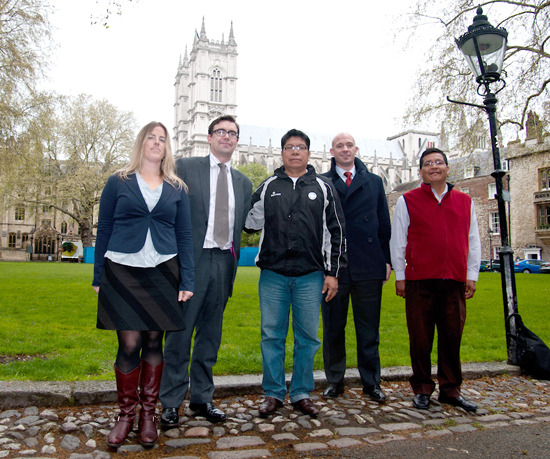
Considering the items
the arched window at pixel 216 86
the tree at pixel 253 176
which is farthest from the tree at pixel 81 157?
the arched window at pixel 216 86

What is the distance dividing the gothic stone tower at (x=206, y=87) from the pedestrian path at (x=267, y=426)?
69611mm

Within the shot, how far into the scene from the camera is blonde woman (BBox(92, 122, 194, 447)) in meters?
2.89

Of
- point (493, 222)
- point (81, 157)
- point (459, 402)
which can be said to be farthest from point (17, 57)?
point (493, 222)

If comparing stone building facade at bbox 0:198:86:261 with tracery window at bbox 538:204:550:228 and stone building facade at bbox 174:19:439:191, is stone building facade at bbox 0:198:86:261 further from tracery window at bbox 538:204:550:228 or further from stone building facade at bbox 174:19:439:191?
tracery window at bbox 538:204:550:228

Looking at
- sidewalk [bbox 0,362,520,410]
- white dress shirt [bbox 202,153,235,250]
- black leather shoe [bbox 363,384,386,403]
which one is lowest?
black leather shoe [bbox 363,384,386,403]

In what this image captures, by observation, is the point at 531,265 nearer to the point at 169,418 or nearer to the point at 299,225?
the point at 299,225

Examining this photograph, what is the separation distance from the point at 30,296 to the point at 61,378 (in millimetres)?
7389

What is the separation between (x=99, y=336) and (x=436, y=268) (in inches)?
178

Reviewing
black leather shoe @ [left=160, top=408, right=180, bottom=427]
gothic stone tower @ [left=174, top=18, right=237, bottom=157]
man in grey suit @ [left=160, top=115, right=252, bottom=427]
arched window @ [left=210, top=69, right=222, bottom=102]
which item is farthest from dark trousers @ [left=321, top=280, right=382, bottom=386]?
arched window @ [left=210, top=69, right=222, bottom=102]

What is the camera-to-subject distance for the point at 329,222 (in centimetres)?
371

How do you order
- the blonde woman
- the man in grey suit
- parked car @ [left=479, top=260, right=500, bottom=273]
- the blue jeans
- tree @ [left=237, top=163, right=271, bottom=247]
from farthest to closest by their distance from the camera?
tree @ [left=237, top=163, right=271, bottom=247] < parked car @ [left=479, top=260, right=500, bottom=273] < the blue jeans < the man in grey suit < the blonde woman

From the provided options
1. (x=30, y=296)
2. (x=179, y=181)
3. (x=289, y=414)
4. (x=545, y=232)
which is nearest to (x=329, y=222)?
(x=179, y=181)

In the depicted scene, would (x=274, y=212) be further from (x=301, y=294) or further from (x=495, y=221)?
(x=495, y=221)

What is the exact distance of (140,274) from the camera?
9.68 feet
